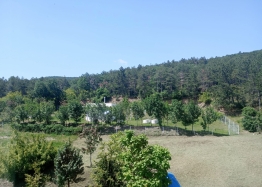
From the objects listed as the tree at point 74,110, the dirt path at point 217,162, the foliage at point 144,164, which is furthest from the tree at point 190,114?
the foliage at point 144,164

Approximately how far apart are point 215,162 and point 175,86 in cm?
3979

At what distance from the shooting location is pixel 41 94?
162ft

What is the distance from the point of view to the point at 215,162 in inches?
621

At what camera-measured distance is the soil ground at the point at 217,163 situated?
43.1 feet

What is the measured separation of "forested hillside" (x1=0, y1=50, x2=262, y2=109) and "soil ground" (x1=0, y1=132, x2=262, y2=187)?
21136mm

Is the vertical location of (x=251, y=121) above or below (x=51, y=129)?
above

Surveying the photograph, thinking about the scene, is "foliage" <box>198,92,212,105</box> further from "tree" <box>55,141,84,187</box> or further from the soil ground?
"tree" <box>55,141,84,187</box>

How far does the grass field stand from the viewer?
1315cm

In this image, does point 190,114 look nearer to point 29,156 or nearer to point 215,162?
point 215,162

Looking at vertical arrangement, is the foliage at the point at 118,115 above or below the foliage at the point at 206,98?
below

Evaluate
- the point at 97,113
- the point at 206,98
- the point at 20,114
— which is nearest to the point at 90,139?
the point at 97,113

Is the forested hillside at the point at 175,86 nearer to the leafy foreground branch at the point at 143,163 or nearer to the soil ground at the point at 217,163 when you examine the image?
the soil ground at the point at 217,163

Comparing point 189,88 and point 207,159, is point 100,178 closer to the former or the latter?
point 207,159

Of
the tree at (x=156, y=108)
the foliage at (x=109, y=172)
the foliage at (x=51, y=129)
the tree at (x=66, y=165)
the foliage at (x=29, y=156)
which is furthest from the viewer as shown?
the tree at (x=156, y=108)
